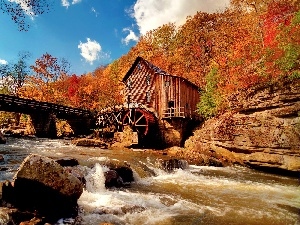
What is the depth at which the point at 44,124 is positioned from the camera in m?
29.6

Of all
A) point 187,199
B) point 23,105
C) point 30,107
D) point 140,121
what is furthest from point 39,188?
point 30,107

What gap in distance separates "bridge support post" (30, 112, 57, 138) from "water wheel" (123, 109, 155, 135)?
999 cm

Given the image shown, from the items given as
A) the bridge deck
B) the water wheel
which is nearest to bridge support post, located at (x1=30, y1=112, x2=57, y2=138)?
the bridge deck

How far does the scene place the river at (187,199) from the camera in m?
7.45

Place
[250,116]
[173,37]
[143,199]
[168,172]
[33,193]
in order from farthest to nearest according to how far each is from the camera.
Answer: [173,37], [250,116], [168,172], [143,199], [33,193]

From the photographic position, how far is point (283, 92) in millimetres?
14977

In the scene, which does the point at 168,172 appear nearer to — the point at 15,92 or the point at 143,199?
the point at 143,199

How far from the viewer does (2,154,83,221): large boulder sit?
6.62 metres

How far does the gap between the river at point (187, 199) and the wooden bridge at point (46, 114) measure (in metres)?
16.5

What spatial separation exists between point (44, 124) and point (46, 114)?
1.32 m

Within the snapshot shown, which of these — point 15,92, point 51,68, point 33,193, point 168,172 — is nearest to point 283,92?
point 168,172

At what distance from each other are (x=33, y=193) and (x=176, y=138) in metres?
18.6

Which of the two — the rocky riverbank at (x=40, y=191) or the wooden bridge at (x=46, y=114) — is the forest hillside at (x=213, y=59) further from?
the rocky riverbank at (x=40, y=191)

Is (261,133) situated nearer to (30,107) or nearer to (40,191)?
(40,191)
